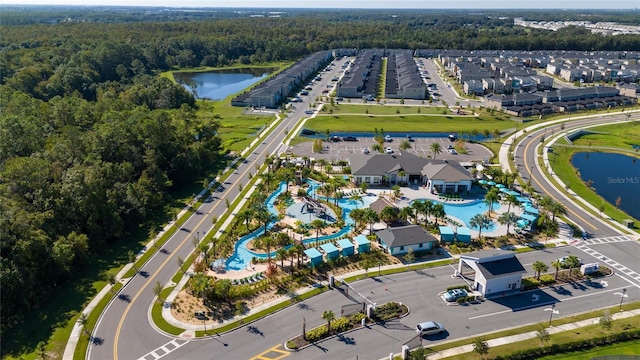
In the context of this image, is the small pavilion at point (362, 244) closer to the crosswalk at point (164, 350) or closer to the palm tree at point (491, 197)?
the palm tree at point (491, 197)

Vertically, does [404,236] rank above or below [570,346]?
above

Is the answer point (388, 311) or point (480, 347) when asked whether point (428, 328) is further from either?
point (480, 347)

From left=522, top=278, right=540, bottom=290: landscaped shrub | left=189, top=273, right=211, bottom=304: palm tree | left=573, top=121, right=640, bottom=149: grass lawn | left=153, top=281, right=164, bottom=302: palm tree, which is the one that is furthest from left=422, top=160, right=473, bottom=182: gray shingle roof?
left=153, top=281, right=164, bottom=302: palm tree

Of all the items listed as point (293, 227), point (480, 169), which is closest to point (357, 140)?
point (480, 169)

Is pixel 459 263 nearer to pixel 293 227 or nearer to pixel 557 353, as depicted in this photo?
pixel 557 353

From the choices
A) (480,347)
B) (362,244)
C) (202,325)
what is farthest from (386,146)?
(202,325)
